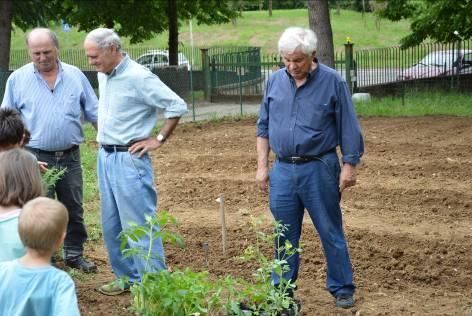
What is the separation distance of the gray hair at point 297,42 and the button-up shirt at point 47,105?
6.55 ft

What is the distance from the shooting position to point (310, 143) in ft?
17.8

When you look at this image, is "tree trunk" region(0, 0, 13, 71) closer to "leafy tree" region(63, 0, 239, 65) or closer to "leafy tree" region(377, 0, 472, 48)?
"leafy tree" region(63, 0, 239, 65)

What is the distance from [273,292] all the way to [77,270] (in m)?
2.54

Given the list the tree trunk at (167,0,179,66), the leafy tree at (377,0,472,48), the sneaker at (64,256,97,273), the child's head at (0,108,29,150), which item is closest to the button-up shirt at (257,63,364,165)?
the child's head at (0,108,29,150)

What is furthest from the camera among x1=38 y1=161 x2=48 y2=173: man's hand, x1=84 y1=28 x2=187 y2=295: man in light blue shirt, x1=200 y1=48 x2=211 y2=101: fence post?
x1=200 y1=48 x2=211 y2=101: fence post

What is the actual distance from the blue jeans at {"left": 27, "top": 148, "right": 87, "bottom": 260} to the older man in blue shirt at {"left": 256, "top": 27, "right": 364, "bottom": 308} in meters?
1.79

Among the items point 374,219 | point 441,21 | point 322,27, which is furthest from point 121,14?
point 374,219

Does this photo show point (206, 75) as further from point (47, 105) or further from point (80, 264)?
point (47, 105)

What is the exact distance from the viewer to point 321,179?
549 centimetres

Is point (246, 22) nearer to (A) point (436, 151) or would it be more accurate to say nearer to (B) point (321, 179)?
(A) point (436, 151)

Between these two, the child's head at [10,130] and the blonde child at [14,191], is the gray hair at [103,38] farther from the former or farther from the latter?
the blonde child at [14,191]

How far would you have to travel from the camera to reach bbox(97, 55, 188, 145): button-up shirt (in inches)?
222

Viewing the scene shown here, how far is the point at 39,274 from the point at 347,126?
264cm

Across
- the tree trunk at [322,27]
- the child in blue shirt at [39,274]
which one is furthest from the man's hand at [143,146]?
the tree trunk at [322,27]
